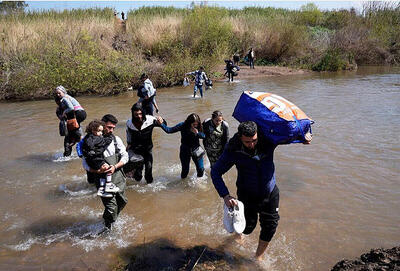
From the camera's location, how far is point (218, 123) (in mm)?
5359

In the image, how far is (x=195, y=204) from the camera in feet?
18.0

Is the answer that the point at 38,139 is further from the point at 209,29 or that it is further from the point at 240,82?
the point at 209,29

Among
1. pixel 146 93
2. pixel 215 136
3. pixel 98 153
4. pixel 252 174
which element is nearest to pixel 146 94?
pixel 146 93

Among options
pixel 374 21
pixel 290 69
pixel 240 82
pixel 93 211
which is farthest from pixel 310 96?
pixel 374 21

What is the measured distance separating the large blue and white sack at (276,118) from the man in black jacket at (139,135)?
241 cm

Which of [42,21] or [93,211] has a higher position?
[42,21]

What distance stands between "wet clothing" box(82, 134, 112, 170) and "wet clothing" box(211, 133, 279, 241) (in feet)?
5.01

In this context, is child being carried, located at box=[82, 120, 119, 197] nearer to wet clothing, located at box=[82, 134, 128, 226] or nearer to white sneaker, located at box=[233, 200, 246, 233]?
wet clothing, located at box=[82, 134, 128, 226]

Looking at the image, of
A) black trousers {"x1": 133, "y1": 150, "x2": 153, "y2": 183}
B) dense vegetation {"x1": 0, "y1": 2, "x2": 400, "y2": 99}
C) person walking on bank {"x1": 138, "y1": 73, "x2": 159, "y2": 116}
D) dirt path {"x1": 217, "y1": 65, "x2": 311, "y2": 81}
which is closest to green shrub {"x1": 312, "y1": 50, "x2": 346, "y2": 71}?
dense vegetation {"x1": 0, "y1": 2, "x2": 400, "y2": 99}

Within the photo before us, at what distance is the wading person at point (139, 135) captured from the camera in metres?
5.30

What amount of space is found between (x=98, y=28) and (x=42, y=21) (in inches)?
127

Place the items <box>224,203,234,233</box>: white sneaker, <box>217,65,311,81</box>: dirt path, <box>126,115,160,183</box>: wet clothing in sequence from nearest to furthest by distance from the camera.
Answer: <box>224,203,234,233</box>: white sneaker → <box>126,115,160,183</box>: wet clothing → <box>217,65,311,81</box>: dirt path

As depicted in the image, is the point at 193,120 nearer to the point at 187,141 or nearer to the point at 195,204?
the point at 187,141

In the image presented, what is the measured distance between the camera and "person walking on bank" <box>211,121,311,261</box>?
10.8 feet
